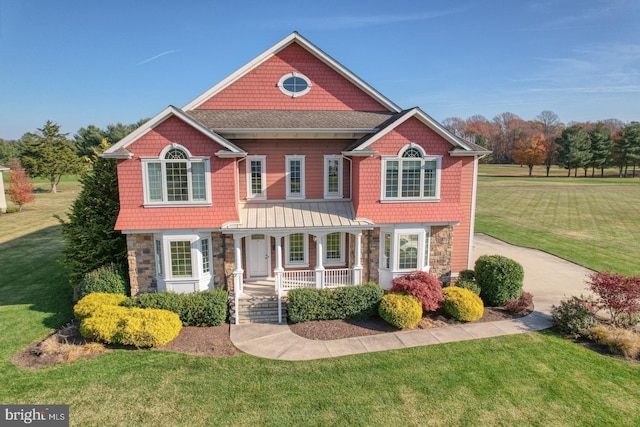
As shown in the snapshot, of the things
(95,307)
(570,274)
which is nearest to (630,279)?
(570,274)

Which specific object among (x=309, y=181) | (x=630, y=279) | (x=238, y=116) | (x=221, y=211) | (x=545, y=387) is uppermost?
(x=238, y=116)

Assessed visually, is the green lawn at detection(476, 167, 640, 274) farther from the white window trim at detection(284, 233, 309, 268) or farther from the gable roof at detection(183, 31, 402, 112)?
the gable roof at detection(183, 31, 402, 112)

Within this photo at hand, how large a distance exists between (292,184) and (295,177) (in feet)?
1.16

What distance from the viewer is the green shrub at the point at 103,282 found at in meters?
14.3

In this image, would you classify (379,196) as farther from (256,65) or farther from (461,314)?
(256,65)

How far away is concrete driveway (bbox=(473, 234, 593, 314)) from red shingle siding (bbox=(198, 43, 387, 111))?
12670 mm

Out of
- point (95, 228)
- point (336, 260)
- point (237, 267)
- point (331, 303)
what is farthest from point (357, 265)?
point (95, 228)

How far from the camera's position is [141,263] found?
48.3 ft

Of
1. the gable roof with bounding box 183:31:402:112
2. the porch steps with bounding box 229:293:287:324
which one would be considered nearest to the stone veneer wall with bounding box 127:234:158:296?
the porch steps with bounding box 229:293:287:324

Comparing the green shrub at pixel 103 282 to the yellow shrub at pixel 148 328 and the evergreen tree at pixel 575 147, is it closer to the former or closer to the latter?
the yellow shrub at pixel 148 328

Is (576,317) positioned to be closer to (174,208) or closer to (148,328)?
(148,328)

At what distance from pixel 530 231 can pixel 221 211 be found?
27614 mm

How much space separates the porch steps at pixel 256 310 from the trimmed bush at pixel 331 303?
0.70 meters

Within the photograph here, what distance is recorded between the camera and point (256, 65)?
16688mm
